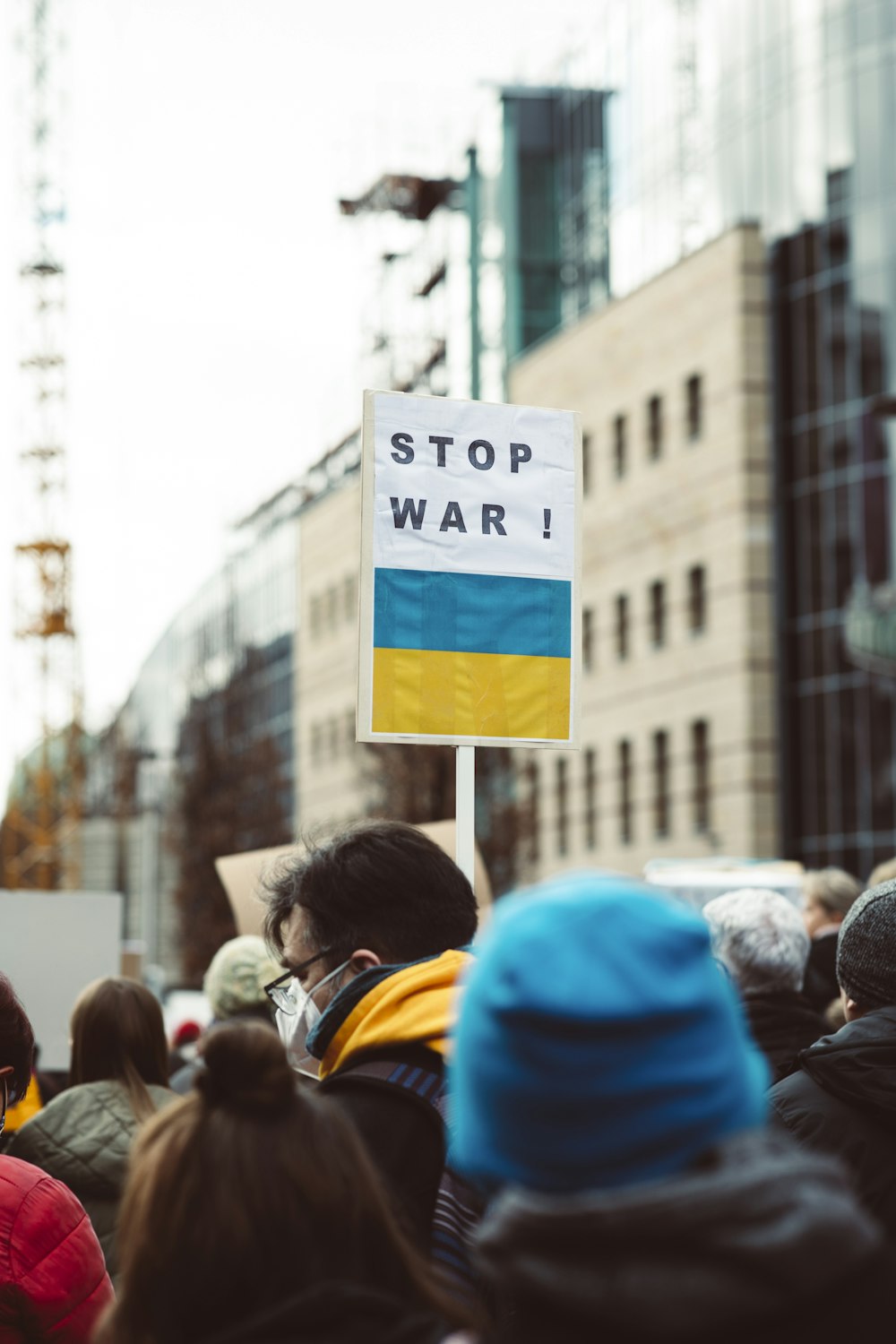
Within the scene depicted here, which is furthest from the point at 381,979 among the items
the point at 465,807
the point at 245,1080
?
the point at 465,807

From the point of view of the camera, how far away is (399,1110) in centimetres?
330

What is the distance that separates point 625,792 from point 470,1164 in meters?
43.6

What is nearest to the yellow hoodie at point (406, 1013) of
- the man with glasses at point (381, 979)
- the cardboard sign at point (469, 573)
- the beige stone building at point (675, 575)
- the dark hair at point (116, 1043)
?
the man with glasses at point (381, 979)

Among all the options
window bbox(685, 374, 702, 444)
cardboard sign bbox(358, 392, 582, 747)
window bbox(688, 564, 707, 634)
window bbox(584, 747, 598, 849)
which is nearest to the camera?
cardboard sign bbox(358, 392, 582, 747)

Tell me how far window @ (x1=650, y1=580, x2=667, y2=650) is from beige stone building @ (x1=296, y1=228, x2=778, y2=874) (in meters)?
0.04

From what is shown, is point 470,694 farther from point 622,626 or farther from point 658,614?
point 622,626

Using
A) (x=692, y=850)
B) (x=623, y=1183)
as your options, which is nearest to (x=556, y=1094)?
(x=623, y=1183)

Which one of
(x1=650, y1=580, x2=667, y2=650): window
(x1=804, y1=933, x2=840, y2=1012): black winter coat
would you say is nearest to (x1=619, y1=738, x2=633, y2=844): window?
(x1=650, y1=580, x2=667, y2=650): window

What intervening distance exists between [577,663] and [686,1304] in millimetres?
3631

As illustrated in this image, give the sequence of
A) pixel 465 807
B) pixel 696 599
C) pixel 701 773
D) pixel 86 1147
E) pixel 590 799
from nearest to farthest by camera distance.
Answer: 1. pixel 465 807
2. pixel 86 1147
3. pixel 701 773
4. pixel 696 599
5. pixel 590 799

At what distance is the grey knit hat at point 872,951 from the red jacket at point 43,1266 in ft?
5.10

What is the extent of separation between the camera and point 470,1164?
82.0 inches

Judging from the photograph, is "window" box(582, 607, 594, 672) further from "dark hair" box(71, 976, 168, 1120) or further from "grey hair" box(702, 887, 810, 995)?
"grey hair" box(702, 887, 810, 995)

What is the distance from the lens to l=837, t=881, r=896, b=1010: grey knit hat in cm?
419
